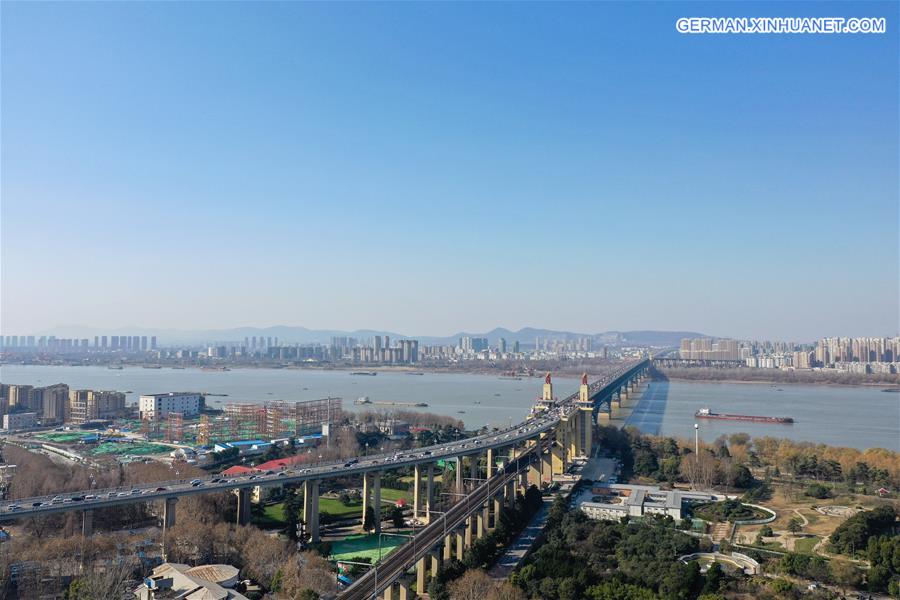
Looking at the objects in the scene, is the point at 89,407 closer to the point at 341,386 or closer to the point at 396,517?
the point at 396,517

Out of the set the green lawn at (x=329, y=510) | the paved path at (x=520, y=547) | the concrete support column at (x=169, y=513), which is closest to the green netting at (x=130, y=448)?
the green lawn at (x=329, y=510)

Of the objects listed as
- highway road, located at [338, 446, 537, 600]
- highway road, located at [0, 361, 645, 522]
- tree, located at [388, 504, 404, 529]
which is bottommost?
tree, located at [388, 504, 404, 529]

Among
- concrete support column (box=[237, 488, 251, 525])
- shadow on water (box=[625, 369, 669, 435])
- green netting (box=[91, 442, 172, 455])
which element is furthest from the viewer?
shadow on water (box=[625, 369, 669, 435])

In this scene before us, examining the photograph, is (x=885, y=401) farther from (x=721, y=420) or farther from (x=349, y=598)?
(x=349, y=598)

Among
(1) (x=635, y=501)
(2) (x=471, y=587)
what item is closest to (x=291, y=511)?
(2) (x=471, y=587)

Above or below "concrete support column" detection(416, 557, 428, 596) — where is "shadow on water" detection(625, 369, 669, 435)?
below

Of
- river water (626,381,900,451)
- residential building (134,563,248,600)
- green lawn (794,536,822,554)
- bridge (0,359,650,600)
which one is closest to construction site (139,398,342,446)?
bridge (0,359,650,600)

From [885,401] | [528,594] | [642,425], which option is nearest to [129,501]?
[528,594]

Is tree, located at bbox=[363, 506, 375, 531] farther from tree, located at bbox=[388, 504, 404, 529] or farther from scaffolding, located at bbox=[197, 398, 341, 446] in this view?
scaffolding, located at bbox=[197, 398, 341, 446]
